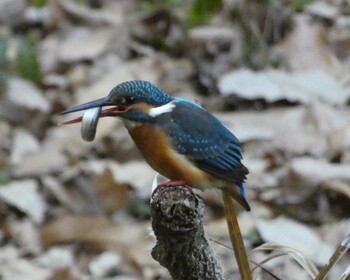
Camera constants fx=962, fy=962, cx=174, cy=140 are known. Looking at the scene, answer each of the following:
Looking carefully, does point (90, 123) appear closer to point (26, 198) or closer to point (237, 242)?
point (237, 242)

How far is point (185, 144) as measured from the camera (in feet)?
9.89

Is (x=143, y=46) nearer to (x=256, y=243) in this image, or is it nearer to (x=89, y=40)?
(x=89, y=40)

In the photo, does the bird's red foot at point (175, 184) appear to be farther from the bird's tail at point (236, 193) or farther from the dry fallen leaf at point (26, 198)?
the dry fallen leaf at point (26, 198)

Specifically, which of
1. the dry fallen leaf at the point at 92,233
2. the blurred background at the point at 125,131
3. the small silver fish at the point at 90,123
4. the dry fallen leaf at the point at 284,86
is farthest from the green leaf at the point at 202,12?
the small silver fish at the point at 90,123

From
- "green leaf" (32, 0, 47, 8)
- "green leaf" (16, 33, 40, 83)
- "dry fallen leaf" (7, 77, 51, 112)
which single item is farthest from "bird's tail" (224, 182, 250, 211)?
"green leaf" (32, 0, 47, 8)

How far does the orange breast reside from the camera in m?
2.96

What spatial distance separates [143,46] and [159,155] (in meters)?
5.39

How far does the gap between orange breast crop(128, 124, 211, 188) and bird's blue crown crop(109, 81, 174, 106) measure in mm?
87

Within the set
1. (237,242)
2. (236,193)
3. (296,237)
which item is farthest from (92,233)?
Result: (237,242)

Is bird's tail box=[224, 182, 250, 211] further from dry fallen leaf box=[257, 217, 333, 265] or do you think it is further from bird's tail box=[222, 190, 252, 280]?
dry fallen leaf box=[257, 217, 333, 265]

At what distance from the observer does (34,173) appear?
257 inches

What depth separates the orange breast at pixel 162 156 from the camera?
9.71ft

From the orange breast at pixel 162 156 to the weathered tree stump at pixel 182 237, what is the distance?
0.82ft

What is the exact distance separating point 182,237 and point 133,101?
56 cm
